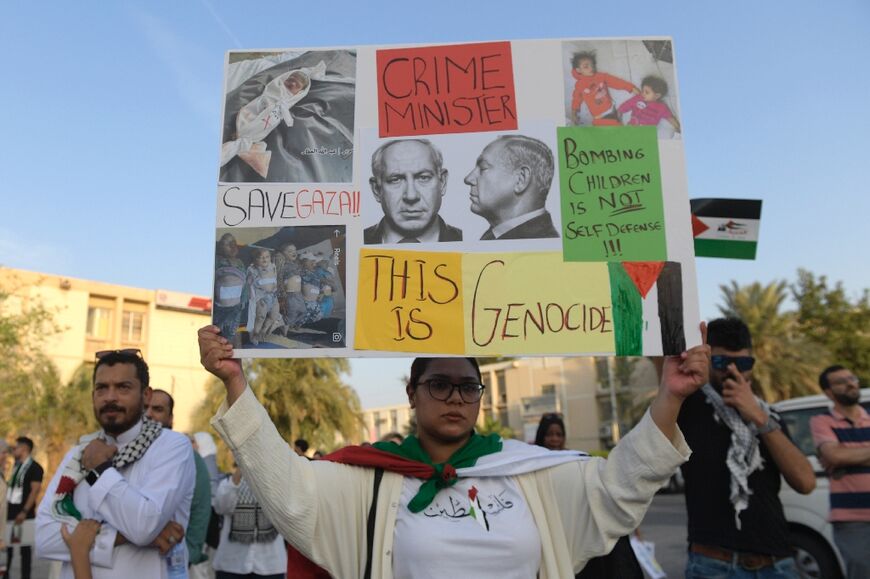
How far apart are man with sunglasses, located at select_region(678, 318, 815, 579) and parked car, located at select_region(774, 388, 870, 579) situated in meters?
3.53

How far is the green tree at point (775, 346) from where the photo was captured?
29.0 metres

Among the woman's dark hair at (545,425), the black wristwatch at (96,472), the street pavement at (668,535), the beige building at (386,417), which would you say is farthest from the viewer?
the beige building at (386,417)

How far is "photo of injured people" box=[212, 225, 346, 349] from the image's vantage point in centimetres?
249

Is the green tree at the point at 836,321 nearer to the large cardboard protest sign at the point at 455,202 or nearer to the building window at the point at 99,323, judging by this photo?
the large cardboard protest sign at the point at 455,202

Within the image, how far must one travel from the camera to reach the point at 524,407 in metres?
64.8

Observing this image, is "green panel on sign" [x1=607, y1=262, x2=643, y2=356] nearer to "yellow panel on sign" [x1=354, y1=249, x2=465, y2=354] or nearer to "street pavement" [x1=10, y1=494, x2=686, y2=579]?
"yellow panel on sign" [x1=354, y1=249, x2=465, y2=354]

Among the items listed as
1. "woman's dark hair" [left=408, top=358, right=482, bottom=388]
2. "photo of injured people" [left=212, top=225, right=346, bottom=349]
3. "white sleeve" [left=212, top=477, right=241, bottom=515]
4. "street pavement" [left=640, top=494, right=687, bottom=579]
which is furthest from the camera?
"street pavement" [left=640, top=494, right=687, bottom=579]

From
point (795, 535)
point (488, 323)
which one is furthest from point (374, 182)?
point (795, 535)

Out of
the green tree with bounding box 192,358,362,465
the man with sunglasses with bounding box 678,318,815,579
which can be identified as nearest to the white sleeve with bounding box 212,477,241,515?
the man with sunglasses with bounding box 678,318,815,579

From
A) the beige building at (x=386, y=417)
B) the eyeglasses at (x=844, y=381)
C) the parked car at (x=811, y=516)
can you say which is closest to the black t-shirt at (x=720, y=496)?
the eyeglasses at (x=844, y=381)

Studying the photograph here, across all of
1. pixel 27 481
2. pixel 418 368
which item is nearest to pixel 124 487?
pixel 418 368

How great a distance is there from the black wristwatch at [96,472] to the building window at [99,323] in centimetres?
4438

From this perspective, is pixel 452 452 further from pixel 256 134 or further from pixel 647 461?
pixel 256 134

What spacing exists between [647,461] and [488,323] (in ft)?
2.23
